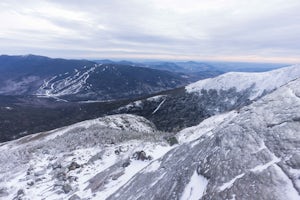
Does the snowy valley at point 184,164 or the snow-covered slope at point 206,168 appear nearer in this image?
the snow-covered slope at point 206,168

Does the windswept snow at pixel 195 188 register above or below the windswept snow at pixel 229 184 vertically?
below

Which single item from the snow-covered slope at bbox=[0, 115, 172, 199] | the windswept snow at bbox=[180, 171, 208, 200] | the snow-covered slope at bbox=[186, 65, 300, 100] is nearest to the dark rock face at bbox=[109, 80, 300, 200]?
the windswept snow at bbox=[180, 171, 208, 200]

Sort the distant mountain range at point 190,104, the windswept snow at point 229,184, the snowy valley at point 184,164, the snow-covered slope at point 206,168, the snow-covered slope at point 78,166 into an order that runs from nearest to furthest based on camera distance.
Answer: the snow-covered slope at point 206,168 < the snowy valley at point 184,164 < the windswept snow at point 229,184 < the snow-covered slope at point 78,166 < the distant mountain range at point 190,104

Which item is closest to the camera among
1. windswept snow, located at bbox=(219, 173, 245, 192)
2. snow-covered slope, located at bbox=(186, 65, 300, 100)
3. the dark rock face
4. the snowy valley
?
the dark rock face

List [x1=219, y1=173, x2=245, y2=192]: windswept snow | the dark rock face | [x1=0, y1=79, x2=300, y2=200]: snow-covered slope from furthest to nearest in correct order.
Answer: [x1=219, y1=173, x2=245, y2=192]: windswept snow → [x1=0, y1=79, x2=300, y2=200]: snow-covered slope → the dark rock face

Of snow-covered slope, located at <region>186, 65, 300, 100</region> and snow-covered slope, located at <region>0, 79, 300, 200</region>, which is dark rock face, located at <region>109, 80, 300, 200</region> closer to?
snow-covered slope, located at <region>0, 79, 300, 200</region>

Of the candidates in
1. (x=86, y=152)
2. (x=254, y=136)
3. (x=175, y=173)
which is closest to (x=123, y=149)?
(x=86, y=152)

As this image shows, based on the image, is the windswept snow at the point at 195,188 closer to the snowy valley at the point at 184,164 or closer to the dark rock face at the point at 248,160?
the snowy valley at the point at 184,164

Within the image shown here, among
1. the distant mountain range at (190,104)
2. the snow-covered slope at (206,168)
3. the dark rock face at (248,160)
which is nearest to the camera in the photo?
the dark rock face at (248,160)

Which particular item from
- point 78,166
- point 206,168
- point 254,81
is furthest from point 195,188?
point 254,81

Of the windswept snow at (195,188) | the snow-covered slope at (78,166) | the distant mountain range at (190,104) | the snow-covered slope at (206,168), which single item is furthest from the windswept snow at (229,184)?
the distant mountain range at (190,104)

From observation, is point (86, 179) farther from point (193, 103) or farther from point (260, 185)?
point (193, 103)
